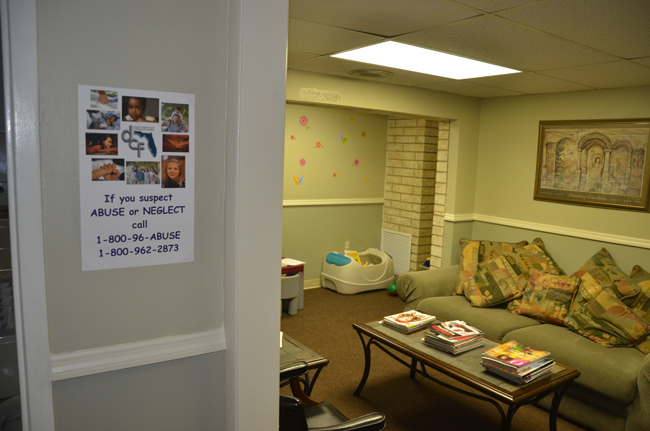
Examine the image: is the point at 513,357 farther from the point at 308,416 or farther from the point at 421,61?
the point at 421,61

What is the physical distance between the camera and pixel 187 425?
142 centimetres

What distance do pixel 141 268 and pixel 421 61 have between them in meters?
2.55

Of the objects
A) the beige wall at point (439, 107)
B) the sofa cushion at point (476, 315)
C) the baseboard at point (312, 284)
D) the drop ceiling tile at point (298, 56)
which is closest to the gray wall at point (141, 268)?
the drop ceiling tile at point (298, 56)

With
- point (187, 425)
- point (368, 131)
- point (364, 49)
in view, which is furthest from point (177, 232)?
point (368, 131)

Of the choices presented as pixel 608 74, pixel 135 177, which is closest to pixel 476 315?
pixel 608 74

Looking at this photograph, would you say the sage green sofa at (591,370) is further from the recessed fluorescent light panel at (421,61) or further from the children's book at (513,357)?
the recessed fluorescent light panel at (421,61)

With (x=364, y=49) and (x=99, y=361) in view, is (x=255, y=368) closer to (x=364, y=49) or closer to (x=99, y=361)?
(x=99, y=361)

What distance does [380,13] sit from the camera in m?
2.14

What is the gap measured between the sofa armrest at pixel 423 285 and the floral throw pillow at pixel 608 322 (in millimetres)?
1114

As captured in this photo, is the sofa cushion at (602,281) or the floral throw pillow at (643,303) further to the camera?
the sofa cushion at (602,281)

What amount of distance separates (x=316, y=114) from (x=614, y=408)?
3.99 metres

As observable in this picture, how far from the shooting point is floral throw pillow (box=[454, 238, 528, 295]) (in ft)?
13.7

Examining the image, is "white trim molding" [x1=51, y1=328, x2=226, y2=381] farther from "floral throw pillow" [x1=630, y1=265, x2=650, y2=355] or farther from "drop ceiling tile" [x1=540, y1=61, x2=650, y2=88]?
"drop ceiling tile" [x1=540, y1=61, x2=650, y2=88]

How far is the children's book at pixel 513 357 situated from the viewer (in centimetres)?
241
